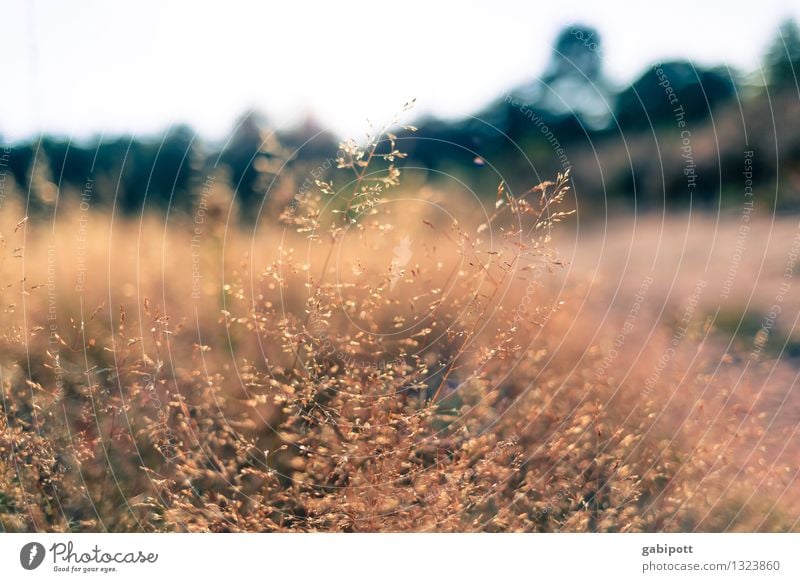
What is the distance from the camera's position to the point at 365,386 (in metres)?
3.37

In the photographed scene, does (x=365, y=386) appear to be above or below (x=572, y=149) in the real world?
below

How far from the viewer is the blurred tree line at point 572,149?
3766mm

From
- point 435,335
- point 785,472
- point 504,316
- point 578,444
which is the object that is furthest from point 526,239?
point 785,472

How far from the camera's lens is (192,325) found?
11.8 feet

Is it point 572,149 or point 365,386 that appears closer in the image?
point 365,386

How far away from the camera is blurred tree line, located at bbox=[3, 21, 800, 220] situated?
377 cm

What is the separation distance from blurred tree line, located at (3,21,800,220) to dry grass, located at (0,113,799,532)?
9.0 inches

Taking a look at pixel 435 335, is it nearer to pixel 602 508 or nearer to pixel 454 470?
pixel 454 470

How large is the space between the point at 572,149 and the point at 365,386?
5.43ft

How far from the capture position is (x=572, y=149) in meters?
3.95

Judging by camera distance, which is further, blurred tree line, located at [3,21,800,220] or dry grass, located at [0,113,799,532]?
blurred tree line, located at [3,21,800,220]

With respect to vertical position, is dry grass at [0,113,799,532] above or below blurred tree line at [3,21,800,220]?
below

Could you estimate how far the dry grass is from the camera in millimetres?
3301
